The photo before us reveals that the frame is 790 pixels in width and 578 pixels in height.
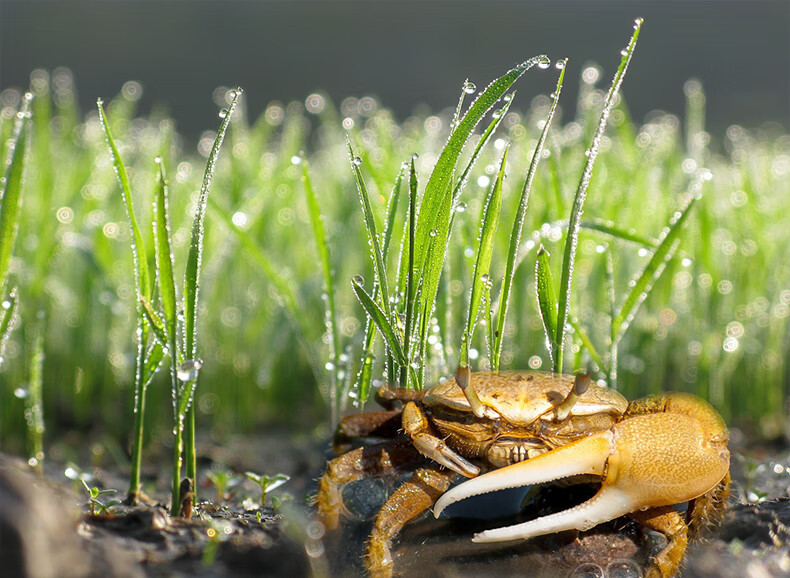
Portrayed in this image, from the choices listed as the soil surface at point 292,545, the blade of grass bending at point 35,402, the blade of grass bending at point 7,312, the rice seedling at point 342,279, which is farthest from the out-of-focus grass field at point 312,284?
the soil surface at point 292,545

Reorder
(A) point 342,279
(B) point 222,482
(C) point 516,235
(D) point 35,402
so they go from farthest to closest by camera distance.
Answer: (A) point 342,279 < (D) point 35,402 < (B) point 222,482 < (C) point 516,235

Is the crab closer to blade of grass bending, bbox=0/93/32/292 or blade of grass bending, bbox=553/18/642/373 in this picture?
blade of grass bending, bbox=553/18/642/373

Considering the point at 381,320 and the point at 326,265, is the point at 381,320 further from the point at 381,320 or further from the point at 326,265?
the point at 326,265

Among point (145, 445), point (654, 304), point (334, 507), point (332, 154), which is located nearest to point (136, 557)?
point (334, 507)

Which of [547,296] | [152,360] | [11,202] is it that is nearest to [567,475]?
[547,296]

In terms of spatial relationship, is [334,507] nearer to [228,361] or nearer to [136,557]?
[136,557]

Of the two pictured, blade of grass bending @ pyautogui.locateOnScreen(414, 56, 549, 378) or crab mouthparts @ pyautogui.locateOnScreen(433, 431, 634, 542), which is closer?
crab mouthparts @ pyautogui.locateOnScreen(433, 431, 634, 542)

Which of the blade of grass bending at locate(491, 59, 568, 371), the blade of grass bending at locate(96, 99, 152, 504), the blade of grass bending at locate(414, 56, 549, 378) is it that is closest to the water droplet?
the blade of grass bending at locate(96, 99, 152, 504)

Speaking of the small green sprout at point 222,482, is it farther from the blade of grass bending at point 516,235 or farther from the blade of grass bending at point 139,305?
the blade of grass bending at point 516,235
